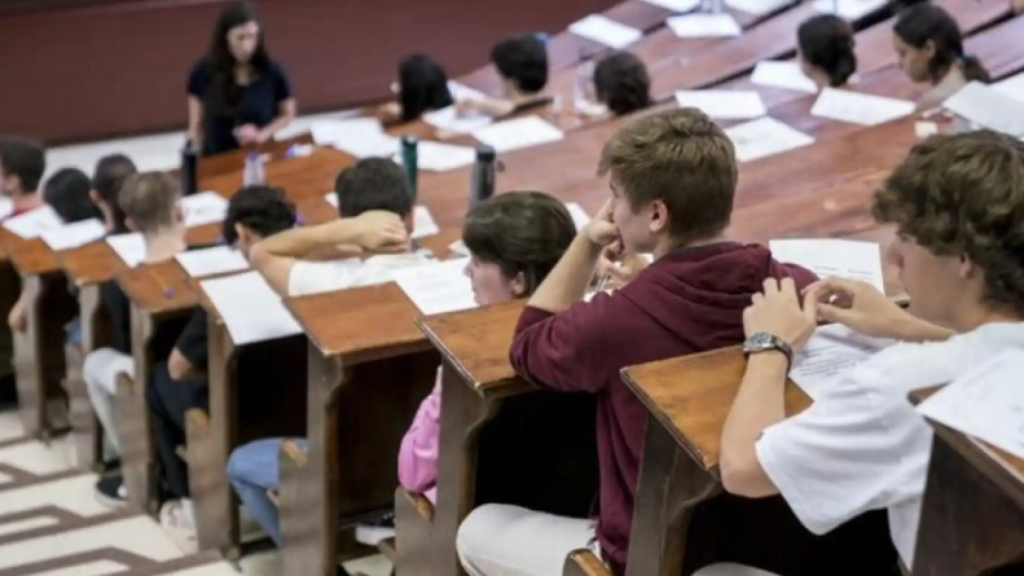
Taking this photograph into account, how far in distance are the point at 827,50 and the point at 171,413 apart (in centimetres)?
245

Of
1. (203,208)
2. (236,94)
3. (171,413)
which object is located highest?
(236,94)

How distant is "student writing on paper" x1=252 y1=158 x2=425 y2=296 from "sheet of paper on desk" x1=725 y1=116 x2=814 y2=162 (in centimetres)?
133

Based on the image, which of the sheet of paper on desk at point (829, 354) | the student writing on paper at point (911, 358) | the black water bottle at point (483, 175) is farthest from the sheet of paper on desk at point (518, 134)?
the student writing on paper at point (911, 358)

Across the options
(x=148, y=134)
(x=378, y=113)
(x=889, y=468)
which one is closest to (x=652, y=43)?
(x=378, y=113)

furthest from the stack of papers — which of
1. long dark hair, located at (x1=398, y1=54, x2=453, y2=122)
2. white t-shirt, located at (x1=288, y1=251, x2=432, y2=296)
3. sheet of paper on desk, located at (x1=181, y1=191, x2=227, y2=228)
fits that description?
white t-shirt, located at (x1=288, y1=251, x2=432, y2=296)

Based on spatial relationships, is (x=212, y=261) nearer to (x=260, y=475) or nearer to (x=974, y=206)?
(x=260, y=475)

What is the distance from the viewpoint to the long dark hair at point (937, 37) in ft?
14.3

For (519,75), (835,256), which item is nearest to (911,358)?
(835,256)

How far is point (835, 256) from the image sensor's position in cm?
256

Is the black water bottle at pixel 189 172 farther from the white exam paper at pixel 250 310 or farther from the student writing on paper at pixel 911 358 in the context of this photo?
the student writing on paper at pixel 911 358

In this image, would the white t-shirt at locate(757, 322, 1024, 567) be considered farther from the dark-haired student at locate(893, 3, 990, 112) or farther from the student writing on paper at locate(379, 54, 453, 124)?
the student writing on paper at locate(379, 54, 453, 124)

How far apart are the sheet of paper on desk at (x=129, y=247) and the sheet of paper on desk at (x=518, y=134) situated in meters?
1.15

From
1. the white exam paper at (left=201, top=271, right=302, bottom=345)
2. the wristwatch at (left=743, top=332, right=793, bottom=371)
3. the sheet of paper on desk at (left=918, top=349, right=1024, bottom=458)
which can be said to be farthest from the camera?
the white exam paper at (left=201, top=271, right=302, bottom=345)

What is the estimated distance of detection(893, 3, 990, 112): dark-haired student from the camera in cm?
436
